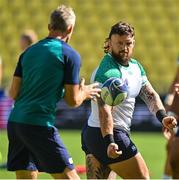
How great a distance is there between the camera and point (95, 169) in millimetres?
6527

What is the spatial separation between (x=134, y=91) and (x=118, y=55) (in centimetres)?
37

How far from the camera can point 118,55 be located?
20.9 feet

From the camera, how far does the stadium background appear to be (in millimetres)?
24172

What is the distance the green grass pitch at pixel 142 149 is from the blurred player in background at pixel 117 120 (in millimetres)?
3336

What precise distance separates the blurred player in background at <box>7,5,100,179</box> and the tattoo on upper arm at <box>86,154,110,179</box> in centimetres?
67

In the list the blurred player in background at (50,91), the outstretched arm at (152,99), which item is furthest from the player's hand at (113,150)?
the outstretched arm at (152,99)

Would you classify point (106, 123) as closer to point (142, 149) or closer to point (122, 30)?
point (122, 30)

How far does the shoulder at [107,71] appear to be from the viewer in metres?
6.21

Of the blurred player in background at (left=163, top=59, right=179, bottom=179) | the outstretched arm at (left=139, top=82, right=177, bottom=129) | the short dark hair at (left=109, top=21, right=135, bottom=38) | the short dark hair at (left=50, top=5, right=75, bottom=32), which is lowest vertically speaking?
the blurred player in background at (left=163, top=59, right=179, bottom=179)

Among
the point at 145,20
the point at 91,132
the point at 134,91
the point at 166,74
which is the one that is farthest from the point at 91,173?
the point at 145,20

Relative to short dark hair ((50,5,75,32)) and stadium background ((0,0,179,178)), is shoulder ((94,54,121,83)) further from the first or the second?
stadium background ((0,0,179,178))

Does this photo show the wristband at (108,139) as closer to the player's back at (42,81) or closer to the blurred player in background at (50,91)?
the blurred player in background at (50,91)

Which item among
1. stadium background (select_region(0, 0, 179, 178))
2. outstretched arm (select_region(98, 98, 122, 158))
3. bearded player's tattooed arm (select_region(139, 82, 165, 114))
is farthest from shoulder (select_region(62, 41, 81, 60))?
stadium background (select_region(0, 0, 179, 178))

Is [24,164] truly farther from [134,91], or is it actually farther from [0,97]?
[0,97]
